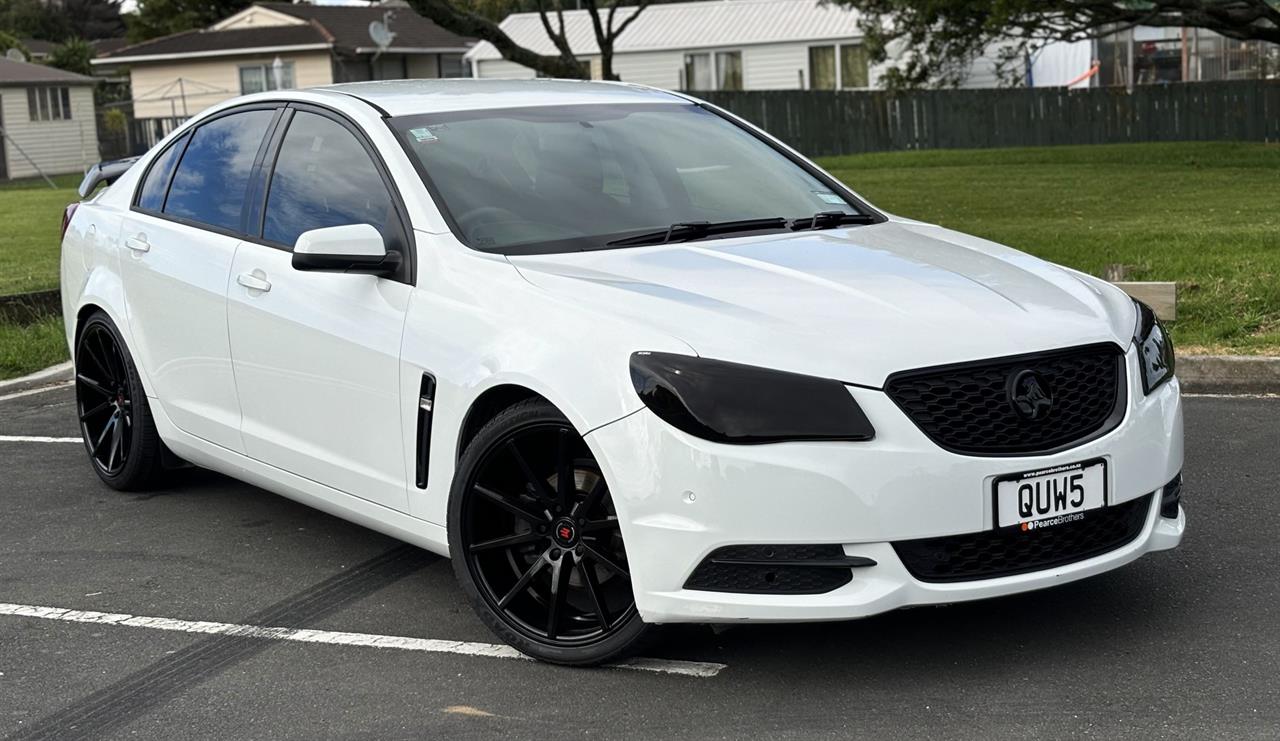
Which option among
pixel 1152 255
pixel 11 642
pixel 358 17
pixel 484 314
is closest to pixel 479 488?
pixel 484 314

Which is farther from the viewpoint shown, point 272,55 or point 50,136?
point 50,136

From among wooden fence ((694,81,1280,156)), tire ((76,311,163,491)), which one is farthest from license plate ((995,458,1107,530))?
wooden fence ((694,81,1280,156))

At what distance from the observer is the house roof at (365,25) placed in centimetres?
5494

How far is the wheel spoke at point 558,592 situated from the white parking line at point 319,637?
16 centimetres

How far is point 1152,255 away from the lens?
11.9m

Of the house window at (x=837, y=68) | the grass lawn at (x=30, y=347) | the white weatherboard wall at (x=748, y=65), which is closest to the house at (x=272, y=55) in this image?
the white weatherboard wall at (x=748, y=65)

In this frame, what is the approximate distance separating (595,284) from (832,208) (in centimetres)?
148

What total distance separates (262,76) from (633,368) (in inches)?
2106

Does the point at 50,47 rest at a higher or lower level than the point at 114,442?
higher

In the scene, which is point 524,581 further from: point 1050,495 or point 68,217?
point 68,217

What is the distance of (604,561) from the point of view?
437 centimetres

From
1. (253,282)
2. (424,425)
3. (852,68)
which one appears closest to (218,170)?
(253,282)

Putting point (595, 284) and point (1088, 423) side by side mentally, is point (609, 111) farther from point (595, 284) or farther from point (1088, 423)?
point (1088, 423)

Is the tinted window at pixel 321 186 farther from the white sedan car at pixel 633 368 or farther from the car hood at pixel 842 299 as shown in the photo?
the car hood at pixel 842 299
